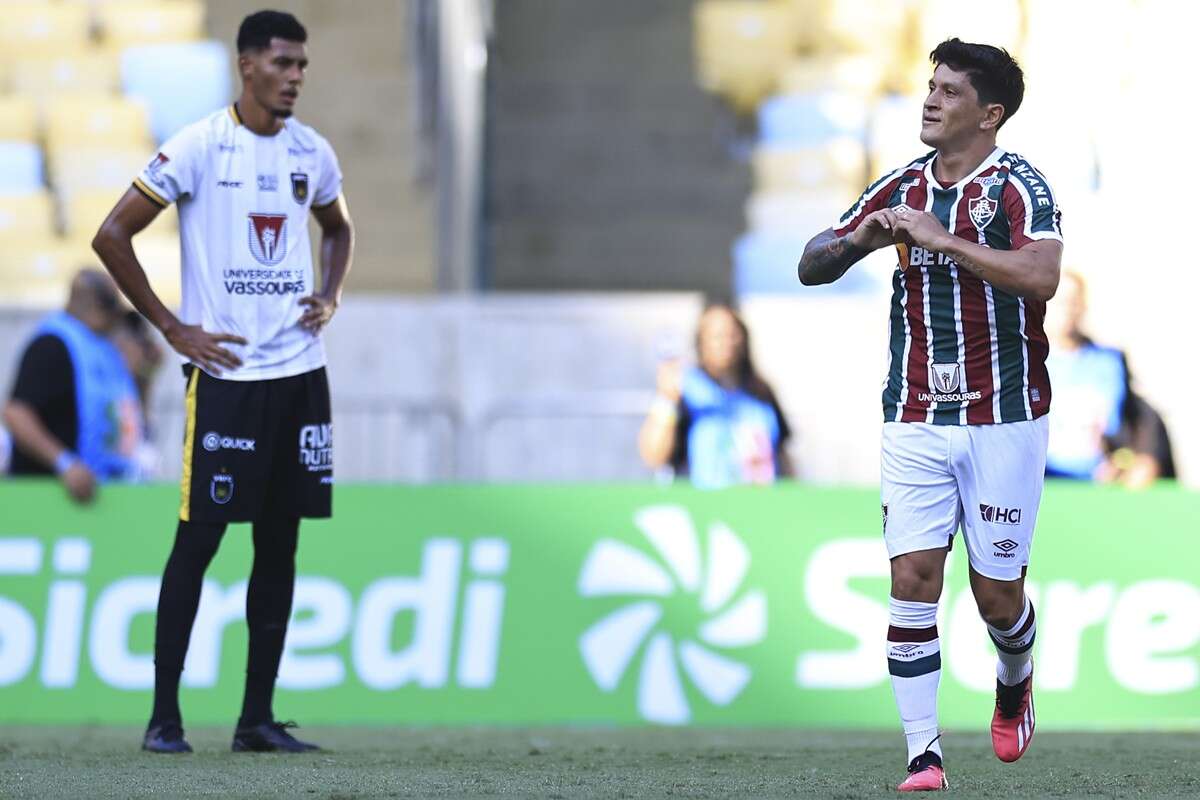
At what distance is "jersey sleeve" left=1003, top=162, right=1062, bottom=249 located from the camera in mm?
4762

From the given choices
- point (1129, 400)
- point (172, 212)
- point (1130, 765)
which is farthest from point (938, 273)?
point (172, 212)

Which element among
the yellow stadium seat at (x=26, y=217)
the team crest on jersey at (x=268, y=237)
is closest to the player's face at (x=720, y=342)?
the team crest on jersey at (x=268, y=237)

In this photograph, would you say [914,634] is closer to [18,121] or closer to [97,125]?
[97,125]

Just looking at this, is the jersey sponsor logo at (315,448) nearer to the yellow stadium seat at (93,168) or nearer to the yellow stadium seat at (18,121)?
the yellow stadium seat at (93,168)

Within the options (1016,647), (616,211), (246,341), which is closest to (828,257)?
(1016,647)

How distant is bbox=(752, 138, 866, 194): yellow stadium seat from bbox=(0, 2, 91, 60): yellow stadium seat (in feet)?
15.3

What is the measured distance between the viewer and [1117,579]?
754 centimetres

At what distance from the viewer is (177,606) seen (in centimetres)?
572

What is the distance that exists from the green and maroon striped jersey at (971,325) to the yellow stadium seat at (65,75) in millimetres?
9480

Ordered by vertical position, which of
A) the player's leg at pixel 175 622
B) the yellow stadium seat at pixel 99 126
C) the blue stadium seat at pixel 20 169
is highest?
the yellow stadium seat at pixel 99 126

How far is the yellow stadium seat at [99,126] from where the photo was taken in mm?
12984

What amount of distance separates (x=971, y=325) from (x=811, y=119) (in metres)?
8.64

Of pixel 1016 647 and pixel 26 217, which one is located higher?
pixel 26 217

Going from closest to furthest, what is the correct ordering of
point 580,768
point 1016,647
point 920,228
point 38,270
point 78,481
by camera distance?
point 920,228 < point 1016,647 < point 580,768 < point 78,481 < point 38,270
